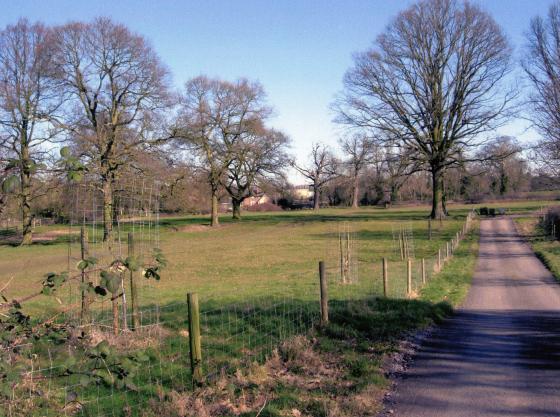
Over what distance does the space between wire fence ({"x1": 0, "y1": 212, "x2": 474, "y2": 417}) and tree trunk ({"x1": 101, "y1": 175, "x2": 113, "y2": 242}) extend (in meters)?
1.38

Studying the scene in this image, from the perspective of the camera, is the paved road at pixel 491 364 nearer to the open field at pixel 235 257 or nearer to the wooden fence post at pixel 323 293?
the wooden fence post at pixel 323 293

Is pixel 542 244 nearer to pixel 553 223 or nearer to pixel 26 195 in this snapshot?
pixel 553 223

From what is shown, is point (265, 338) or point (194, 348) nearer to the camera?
point (194, 348)

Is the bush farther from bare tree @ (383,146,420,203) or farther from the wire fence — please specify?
the wire fence

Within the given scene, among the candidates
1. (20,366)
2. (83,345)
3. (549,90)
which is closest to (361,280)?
(83,345)

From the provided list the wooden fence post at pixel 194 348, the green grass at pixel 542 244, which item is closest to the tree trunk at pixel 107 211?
the wooden fence post at pixel 194 348

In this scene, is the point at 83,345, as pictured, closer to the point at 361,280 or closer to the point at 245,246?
the point at 361,280

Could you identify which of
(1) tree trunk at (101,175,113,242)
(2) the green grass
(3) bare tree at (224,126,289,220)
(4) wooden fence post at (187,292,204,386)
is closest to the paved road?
(4) wooden fence post at (187,292,204,386)

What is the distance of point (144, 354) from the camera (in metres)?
3.03

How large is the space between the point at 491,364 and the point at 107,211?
609 centimetres

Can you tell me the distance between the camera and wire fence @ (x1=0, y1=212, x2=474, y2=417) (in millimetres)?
2824

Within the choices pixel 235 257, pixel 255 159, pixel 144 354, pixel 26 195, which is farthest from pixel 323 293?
pixel 255 159

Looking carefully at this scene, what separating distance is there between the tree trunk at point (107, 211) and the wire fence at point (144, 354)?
54.2 inches

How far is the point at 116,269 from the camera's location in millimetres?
3000
